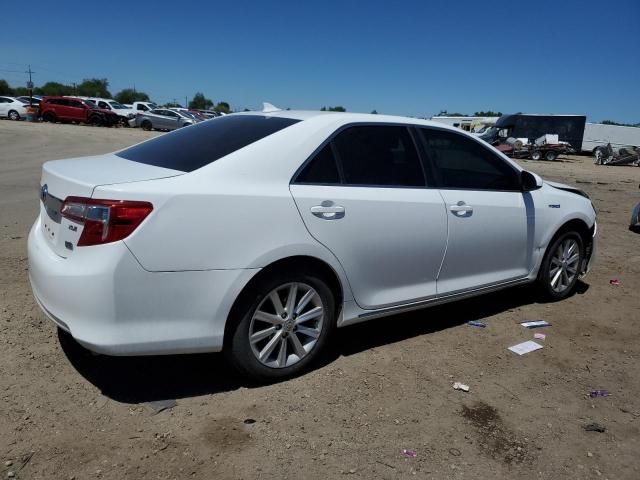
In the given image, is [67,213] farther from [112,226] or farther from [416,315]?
[416,315]

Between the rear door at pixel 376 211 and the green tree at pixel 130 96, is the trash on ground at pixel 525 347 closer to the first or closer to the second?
the rear door at pixel 376 211

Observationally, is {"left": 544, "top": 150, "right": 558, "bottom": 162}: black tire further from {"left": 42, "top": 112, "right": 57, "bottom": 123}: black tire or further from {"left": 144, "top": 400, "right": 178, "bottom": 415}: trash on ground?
{"left": 144, "top": 400, "right": 178, "bottom": 415}: trash on ground

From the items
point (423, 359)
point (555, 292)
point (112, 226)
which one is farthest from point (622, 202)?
point (112, 226)

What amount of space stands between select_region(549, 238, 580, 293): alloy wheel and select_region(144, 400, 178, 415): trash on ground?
3.66 m

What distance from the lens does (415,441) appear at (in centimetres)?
294

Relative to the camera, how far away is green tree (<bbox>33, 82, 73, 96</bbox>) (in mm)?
85250

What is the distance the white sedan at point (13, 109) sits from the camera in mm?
37156

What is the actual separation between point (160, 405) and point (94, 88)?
9640cm

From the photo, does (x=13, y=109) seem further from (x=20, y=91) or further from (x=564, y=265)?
(x=20, y=91)

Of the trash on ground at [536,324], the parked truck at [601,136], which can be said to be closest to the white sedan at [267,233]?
the trash on ground at [536,324]

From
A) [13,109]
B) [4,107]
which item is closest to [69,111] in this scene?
[13,109]

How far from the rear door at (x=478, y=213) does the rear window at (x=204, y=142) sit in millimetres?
1277

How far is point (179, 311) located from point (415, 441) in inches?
56.9

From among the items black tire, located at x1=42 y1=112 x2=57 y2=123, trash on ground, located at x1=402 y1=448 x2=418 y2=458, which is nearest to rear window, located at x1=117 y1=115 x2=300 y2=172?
trash on ground, located at x1=402 y1=448 x2=418 y2=458
